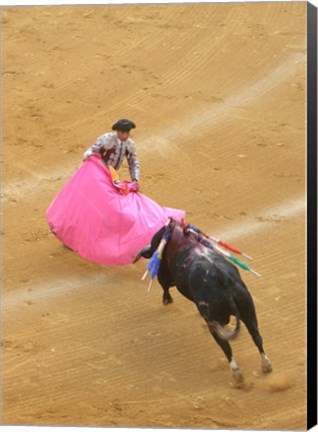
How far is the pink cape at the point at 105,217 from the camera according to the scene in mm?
11406

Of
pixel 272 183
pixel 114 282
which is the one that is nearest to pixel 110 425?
pixel 114 282

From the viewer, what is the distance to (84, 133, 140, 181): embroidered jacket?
37.7ft

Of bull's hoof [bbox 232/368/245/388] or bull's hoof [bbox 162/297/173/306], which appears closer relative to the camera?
bull's hoof [bbox 232/368/245/388]

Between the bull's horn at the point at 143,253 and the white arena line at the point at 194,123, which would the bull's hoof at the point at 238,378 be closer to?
the bull's horn at the point at 143,253

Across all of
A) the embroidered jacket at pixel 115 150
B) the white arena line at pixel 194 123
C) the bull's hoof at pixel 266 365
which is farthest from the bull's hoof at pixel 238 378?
the white arena line at pixel 194 123

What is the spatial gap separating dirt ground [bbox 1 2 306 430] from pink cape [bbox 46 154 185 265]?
0.35 metres

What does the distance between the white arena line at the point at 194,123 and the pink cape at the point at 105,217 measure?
71.9 inches

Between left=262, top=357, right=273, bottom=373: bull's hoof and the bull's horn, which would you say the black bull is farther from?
the bull's horn

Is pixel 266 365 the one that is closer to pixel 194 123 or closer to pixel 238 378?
pixel 238 378

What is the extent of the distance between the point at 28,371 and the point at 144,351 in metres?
1.04

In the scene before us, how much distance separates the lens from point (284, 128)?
47.9 feet

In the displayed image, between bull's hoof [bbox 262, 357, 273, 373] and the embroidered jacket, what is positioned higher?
the embroidered jacket

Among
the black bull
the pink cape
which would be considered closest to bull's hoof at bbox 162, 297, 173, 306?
the pink cape

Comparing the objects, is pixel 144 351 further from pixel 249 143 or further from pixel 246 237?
pixel 249 143
